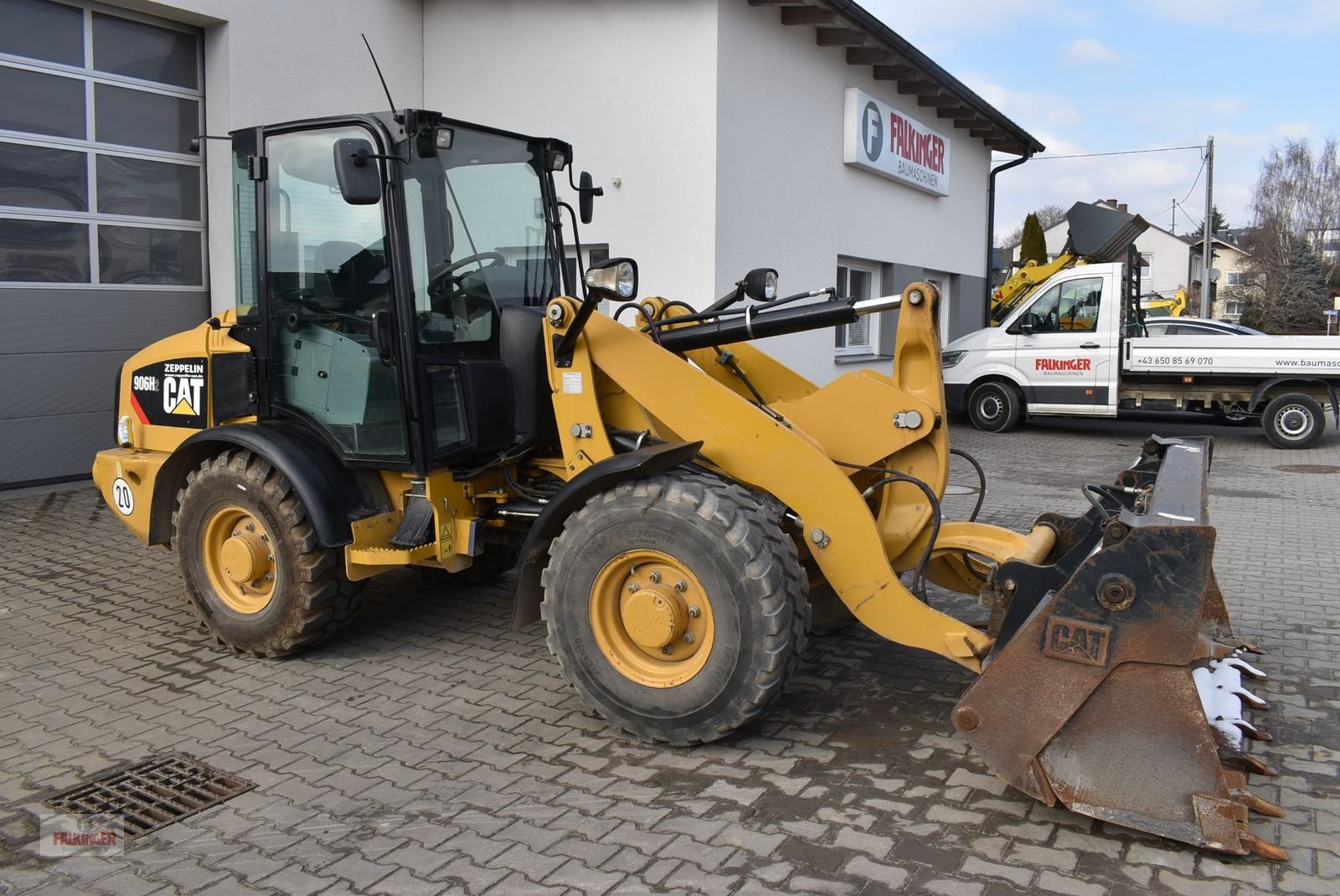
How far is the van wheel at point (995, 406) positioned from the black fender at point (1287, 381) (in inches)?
114

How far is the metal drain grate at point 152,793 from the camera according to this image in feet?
11.7

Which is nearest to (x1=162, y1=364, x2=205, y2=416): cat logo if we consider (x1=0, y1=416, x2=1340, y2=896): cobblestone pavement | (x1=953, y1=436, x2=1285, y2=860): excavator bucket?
(x1=0, y1=416, x2=1340, y2=896): cobblestone pavement

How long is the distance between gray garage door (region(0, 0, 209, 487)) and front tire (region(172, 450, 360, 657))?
15.7 feet

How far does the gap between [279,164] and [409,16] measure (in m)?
7.10

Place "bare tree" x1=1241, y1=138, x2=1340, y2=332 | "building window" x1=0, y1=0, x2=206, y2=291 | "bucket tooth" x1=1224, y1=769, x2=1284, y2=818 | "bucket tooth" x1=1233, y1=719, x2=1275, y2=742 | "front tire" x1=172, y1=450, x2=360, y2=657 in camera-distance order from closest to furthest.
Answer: "bucket tooth" x1=1224, y1=769, x2=1284, y2=818, "bucket tooth" x1=1233, y1=719, x2=1275, y2=742, "front tire" x1=172, y1=450, x2=360, y2=657, "building window" x1=0, y1=0, x2=206, y2=291, "bare tree" x1=1241, y1=138, x2=1340, y2=332

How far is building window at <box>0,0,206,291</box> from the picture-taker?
343 inches

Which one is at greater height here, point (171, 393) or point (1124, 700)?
point (171, 393)

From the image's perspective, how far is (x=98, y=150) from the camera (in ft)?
30.2

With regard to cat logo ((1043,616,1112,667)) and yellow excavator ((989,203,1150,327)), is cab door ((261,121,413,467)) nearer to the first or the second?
cat logo ((1043,616,1112,667))

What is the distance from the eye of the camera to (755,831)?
133 inches

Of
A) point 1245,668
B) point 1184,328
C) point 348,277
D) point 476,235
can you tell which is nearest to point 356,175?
point 348,277

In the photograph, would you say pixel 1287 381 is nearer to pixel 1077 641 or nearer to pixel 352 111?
pixel 352 111

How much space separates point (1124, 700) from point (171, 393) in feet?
15.5

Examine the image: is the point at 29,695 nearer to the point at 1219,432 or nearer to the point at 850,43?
the point at 850,43
